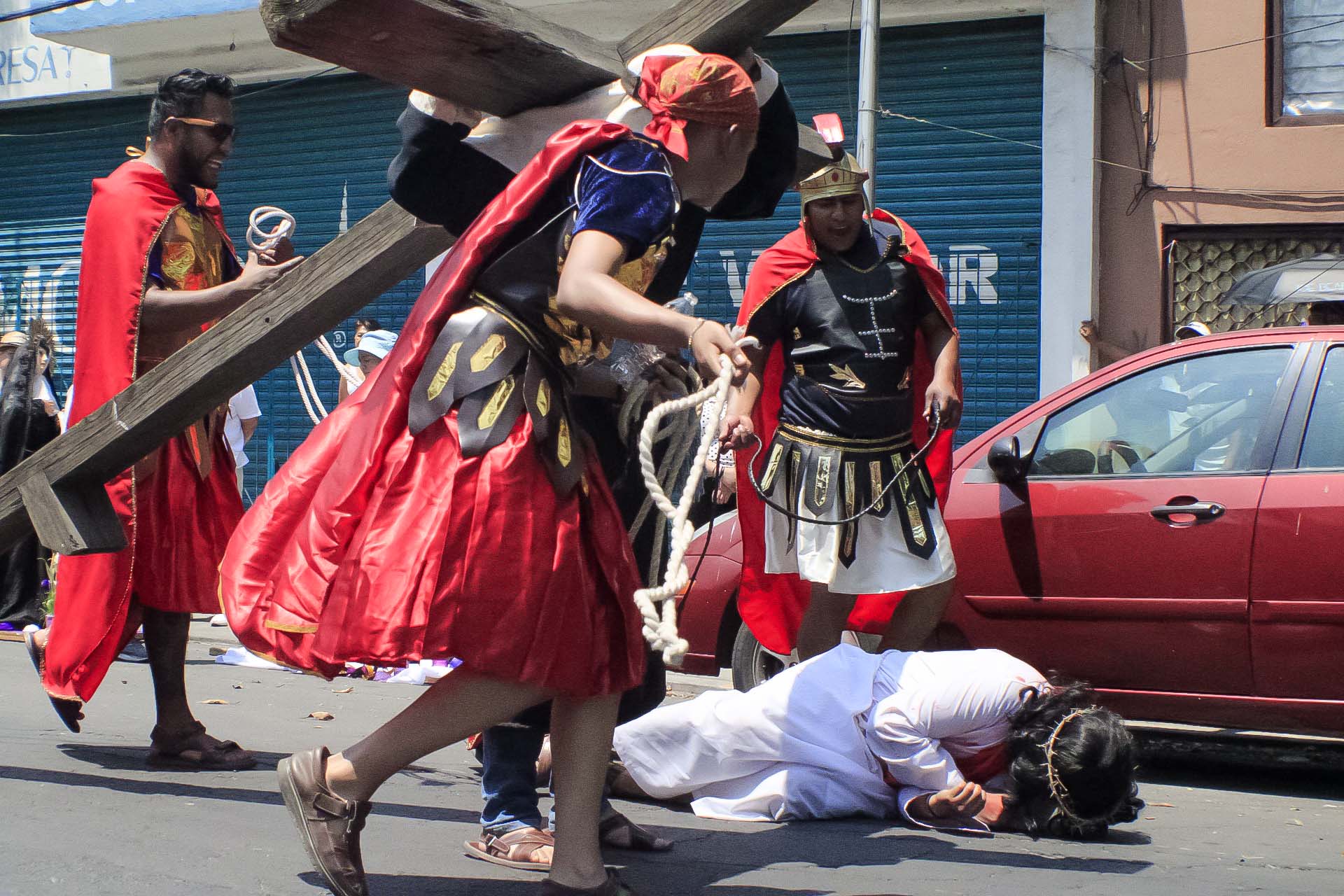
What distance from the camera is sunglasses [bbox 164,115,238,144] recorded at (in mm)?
4582

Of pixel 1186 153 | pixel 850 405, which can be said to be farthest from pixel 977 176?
pixel 850 405

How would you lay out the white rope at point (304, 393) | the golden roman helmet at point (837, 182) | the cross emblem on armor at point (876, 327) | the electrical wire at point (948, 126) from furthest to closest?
the electrical wire at point (948, 126) < the white rope at point (304, 393) < the cross emblem on armor at point (876, 327) < the golden roman helmet at point (837, 182)

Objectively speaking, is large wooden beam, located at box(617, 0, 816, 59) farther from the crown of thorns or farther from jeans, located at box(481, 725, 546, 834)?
the crown of thorns

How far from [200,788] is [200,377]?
1.26 metres

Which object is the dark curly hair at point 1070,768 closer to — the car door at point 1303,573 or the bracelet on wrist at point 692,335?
the car door at point 1303,573

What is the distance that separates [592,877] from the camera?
2848 mm

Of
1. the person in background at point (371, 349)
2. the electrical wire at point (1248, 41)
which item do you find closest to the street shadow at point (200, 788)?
the person in background at point (371, 349)

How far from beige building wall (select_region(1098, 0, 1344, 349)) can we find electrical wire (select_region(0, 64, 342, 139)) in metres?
7.08

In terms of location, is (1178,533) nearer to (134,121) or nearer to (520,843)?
(520,843)

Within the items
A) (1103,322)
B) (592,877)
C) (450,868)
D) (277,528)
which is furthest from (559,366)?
(1103,322)

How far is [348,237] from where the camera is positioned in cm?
350

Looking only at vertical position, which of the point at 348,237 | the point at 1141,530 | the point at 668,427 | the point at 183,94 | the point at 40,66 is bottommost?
the point at 1141,530

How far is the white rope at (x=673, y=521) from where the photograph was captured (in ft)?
8.06

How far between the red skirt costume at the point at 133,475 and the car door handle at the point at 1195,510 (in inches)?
120
